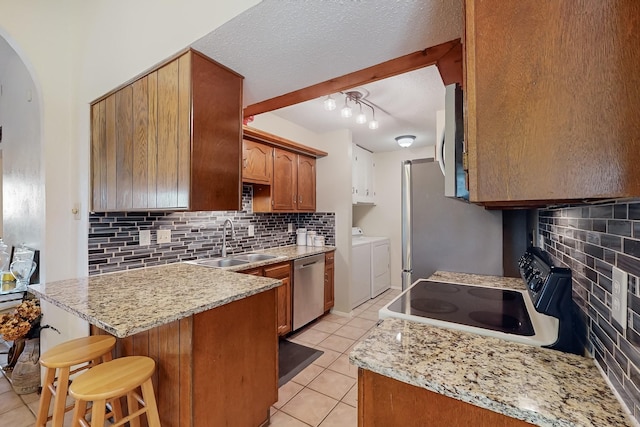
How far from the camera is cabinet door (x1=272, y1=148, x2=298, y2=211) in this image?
124 inches

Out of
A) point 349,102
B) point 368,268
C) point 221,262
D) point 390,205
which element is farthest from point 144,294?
point 390,205

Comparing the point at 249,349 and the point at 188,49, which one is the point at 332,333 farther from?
the point at 188,49

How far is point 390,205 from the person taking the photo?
473 cm

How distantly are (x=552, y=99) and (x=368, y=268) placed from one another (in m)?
3.62

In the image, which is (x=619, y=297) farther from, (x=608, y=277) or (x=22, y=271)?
(x=22, y=271)

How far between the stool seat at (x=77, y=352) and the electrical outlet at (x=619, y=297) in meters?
2.04

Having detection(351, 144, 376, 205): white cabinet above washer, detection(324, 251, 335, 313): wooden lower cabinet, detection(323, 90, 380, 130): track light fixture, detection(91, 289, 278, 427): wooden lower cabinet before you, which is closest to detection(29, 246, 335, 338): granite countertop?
detection(91, 289, 278, 427): wooden lower cabinet

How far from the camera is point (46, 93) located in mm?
1921

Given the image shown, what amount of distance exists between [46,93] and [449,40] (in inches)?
101

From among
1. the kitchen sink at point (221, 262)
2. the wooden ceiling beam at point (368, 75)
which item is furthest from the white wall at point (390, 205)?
the wooden ceiling beam at point (368, 75)

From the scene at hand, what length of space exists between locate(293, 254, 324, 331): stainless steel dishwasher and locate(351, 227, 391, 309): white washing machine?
21.6 inches

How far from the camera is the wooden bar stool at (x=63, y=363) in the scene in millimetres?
1271

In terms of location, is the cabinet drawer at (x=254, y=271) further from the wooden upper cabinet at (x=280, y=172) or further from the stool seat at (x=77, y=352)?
the stool seat at (x=77, y=352)

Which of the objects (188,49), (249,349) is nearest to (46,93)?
(188,49)
